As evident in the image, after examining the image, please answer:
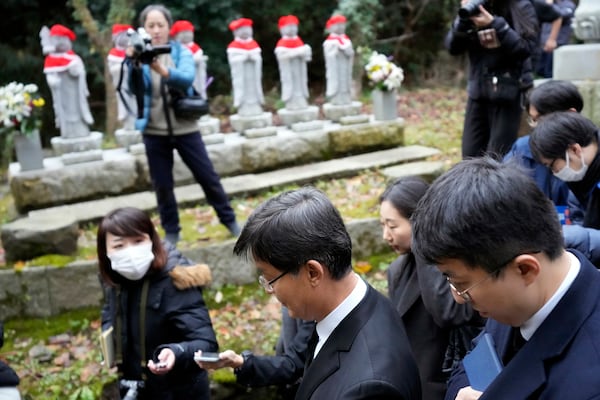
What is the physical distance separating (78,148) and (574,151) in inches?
200

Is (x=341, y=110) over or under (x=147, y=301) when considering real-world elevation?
over

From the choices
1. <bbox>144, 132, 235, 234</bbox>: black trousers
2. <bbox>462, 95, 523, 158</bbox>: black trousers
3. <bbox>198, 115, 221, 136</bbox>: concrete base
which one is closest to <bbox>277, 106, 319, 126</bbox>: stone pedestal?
<bbox>198, 115, 221, 136</bbox>: concrete base

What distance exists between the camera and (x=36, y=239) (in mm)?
4855

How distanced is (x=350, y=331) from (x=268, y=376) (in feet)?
2.63

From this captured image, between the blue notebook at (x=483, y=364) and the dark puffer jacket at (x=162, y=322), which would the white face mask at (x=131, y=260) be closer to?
the dark puffer jacket at (x=162, y=322)

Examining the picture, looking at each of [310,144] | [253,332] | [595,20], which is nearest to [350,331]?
[253,332]

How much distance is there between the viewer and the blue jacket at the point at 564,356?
115 cm

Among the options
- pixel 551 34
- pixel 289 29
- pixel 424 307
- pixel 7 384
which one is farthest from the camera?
pixel 551 34

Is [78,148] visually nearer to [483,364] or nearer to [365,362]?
[365,362]

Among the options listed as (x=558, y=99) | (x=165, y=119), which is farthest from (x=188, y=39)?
(x=558, y=99)

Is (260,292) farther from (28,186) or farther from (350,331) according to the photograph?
(350,331)

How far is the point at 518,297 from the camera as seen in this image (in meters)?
1.27

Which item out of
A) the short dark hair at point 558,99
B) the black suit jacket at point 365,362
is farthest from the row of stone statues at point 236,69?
the black suit jacket at point 365,362

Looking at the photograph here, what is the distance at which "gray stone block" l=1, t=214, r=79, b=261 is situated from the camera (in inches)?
190
